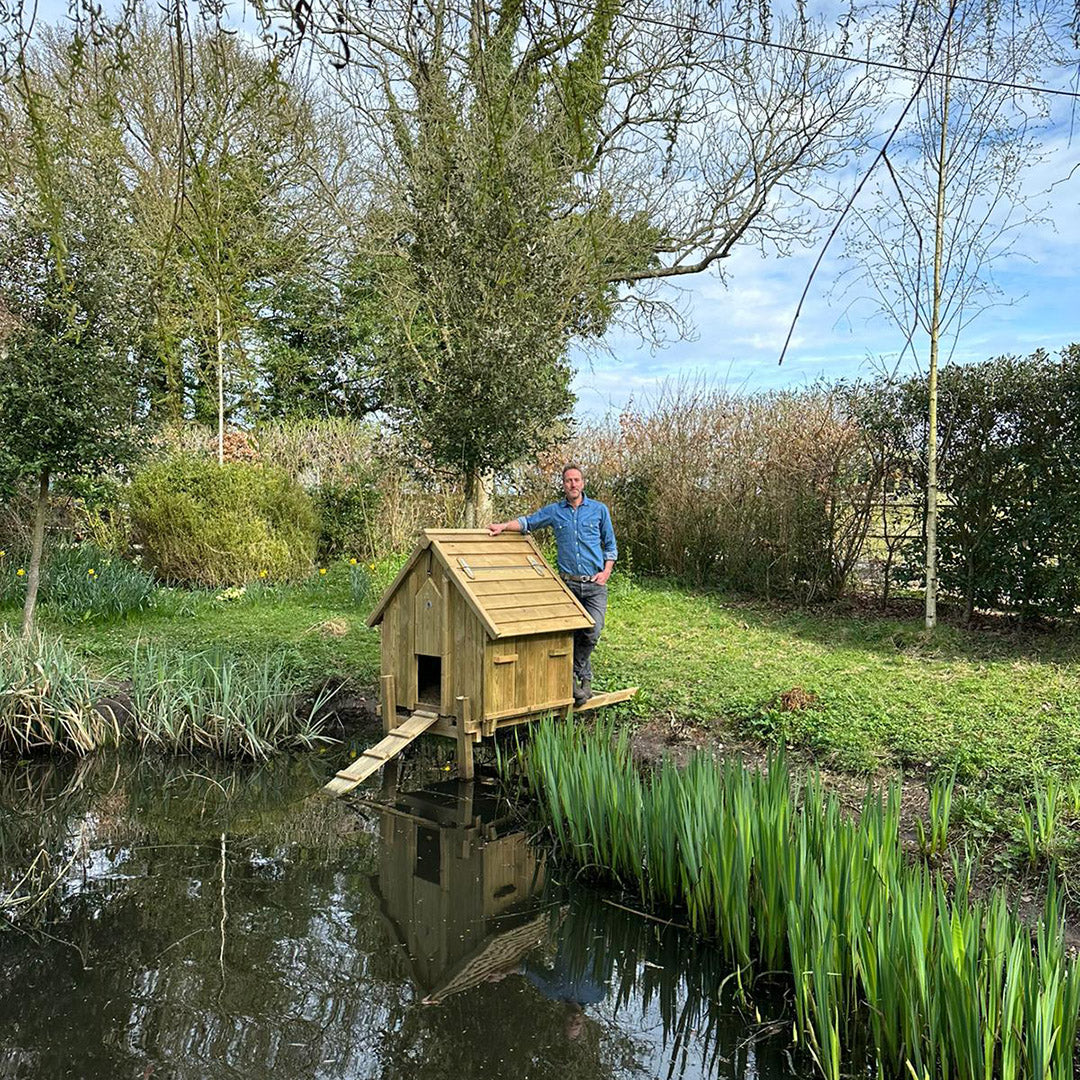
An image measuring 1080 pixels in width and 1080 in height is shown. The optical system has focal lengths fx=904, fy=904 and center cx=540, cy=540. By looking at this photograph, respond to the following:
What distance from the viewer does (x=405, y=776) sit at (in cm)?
567

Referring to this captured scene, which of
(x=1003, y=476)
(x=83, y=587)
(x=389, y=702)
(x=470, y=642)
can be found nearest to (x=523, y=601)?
(x=470, y=642)

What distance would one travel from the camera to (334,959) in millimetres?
3402

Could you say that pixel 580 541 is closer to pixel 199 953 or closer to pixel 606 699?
pixel 606 699

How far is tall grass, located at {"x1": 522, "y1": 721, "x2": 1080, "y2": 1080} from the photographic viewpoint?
2.29 meters

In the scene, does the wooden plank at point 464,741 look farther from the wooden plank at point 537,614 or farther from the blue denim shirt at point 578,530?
the blue denim shirt at point 578,530

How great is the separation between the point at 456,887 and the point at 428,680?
2166 millimetres

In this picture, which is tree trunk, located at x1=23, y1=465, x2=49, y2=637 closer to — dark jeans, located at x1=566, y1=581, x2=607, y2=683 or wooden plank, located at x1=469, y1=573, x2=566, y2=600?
wooden plank, located at x1=469, y1=573, x2=566, y2=600

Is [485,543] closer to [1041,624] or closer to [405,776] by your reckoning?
[405,776]

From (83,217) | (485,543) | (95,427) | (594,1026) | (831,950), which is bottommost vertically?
(594,1026)

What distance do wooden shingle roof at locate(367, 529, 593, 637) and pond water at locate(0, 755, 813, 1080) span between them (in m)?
1.10

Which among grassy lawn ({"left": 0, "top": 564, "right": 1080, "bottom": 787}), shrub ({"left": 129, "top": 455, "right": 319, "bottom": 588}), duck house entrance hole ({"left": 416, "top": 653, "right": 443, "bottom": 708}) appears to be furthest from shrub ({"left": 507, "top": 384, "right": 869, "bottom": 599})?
duck house entrance hole ({"left": 416, "top": 653, "right": 443, "bottom": 708})

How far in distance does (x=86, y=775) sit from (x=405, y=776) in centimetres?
192

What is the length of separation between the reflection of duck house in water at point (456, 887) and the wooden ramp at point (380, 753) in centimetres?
27

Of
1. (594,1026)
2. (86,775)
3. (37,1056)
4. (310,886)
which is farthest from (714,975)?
(86,775)
